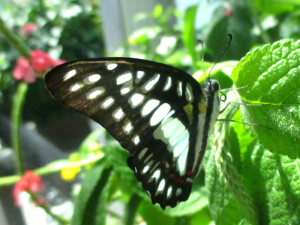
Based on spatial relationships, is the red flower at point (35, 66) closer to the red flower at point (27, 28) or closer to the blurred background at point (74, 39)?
the blurred background at point (74, 39)

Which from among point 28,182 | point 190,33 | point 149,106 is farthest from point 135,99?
point 28,182

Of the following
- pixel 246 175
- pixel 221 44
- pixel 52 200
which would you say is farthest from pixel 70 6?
pixel 246 175

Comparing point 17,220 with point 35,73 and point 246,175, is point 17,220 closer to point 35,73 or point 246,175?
point 35,73

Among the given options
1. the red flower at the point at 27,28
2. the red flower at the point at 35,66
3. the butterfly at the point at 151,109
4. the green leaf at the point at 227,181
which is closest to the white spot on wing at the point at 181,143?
the butterfly at the point at 151,109

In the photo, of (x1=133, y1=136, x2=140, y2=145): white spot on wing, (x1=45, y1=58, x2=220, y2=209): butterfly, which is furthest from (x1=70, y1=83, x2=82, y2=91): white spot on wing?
(x1=133, y1=136, x2=140, y2=145): white spot on wing

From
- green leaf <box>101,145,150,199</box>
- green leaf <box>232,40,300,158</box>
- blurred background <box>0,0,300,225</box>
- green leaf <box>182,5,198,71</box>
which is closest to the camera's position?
green leaf <box>232,40,300,158</box>

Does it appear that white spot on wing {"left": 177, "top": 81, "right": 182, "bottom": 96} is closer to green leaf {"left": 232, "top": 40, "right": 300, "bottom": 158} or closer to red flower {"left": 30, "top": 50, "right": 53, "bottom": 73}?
green leaf {"left": 232, "top": 40, "right": 300, "bottom": 158}
